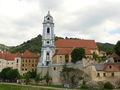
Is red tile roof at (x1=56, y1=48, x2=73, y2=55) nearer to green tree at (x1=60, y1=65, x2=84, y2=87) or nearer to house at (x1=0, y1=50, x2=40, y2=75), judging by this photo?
green tree at (x1=60, y1=65, x2=84, y2=87)

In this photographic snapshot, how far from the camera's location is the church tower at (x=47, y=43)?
9444 cm

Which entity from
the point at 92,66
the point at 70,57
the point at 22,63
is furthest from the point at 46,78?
the point at 22,63

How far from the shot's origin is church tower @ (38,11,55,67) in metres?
94.4

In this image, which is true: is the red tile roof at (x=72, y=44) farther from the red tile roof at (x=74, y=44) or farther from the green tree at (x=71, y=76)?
the green tree at (x=71, y=76)

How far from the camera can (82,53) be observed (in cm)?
8031

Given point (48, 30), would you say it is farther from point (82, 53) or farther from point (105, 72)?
point (105, 72)

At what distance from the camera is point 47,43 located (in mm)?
96125

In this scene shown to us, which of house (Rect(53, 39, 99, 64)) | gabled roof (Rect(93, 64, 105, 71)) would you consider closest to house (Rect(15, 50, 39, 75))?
A: house (Rect(53, 39, 99, 64))

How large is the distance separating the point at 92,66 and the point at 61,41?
30.2 metres

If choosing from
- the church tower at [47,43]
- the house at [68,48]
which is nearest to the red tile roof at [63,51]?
the house at [68,48]

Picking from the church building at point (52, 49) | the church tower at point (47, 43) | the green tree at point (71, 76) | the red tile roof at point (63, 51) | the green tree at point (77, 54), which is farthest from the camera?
the church tower at point (47, 43)

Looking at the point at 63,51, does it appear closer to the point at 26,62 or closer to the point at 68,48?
the point at 68,48

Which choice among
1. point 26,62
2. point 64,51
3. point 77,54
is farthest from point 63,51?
point 26,62

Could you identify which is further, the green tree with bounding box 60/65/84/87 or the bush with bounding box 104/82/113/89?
the green tree with bounding box 60/65/84/87
